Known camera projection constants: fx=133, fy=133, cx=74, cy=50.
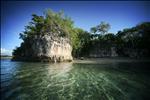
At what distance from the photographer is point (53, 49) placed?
3312 centimetres

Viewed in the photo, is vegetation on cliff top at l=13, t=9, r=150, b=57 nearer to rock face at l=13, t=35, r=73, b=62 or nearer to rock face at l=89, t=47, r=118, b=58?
rock face at l=89, t=47, r=118, b=58

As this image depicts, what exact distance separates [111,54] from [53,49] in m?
35.4

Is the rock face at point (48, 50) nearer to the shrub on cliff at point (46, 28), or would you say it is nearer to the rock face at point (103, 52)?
the shrub on cliff at point (46, 28)

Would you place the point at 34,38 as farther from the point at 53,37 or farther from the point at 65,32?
the point at 65,32

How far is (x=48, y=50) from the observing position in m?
32.6

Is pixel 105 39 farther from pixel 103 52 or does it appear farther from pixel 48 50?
pixel 48 50

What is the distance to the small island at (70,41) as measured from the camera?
111 ft

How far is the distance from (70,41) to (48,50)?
436 inches

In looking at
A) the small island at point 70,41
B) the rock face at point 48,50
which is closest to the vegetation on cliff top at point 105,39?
the small island at point 70,41

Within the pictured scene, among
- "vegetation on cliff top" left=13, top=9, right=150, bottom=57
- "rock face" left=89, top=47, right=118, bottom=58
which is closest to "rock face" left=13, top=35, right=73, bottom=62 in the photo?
"vegetation on cliff top" left=13, top=9, right=150, bottom=57

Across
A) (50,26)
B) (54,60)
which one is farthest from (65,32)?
(54,60)

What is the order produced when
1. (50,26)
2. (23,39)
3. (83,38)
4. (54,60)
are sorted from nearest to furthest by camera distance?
(54,60) → (50,26) → (23,39) → (83,38)

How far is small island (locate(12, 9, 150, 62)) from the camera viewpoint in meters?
33.7

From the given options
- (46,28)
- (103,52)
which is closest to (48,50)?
(46,28)
